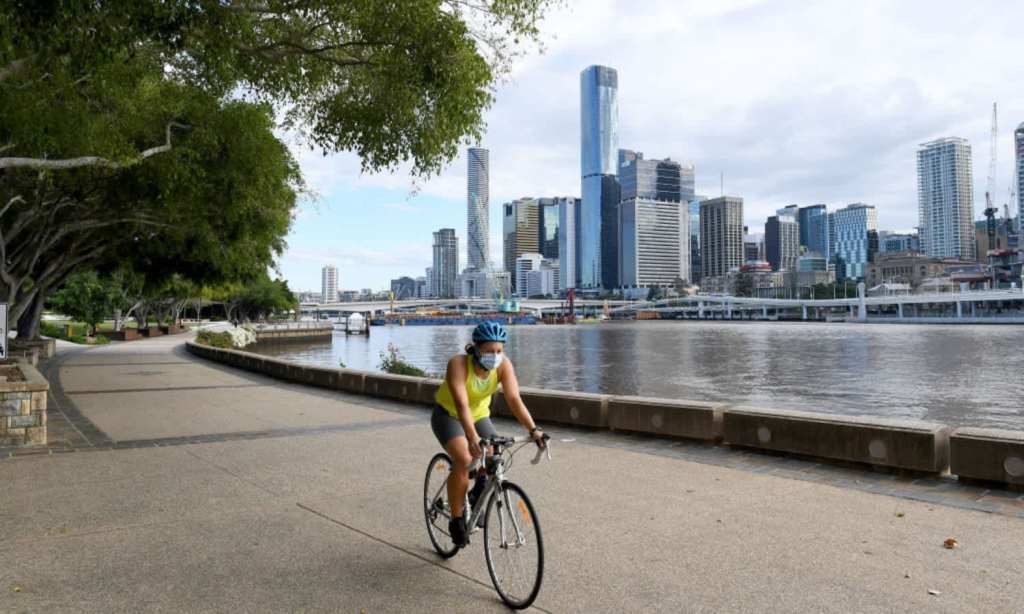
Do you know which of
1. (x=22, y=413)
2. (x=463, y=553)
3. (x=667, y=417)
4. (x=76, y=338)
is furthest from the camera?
(x=76, y=338)

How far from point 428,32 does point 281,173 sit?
8.85 metres

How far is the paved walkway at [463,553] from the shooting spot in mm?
4715

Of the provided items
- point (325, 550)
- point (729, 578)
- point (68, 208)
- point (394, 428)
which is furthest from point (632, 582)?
point (68, 208)

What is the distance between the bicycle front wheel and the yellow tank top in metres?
0.59

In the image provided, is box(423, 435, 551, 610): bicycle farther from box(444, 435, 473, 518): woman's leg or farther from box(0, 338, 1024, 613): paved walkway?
box(0, 338, 1024, 613): paved walkway

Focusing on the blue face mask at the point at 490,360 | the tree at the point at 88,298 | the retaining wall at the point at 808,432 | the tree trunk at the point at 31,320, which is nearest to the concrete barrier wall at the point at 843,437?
the retaining wall at the point at 808,432

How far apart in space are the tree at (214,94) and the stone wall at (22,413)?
3545 millimetres

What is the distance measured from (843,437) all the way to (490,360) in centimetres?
566

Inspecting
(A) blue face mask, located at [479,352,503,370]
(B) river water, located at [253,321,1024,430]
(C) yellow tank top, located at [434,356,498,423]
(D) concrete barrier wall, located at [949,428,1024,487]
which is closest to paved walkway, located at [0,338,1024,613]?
(D) concrete barrier wall, located at [949,428,1024,487]

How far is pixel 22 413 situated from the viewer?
10195 millimetres

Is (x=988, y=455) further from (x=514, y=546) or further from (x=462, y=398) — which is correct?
(x=462, y=398)

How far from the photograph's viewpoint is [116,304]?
52719mm

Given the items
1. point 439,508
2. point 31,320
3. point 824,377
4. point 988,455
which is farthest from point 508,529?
point 824,377

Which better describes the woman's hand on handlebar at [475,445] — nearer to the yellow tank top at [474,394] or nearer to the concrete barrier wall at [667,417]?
the yellow tank top at [474,394]
